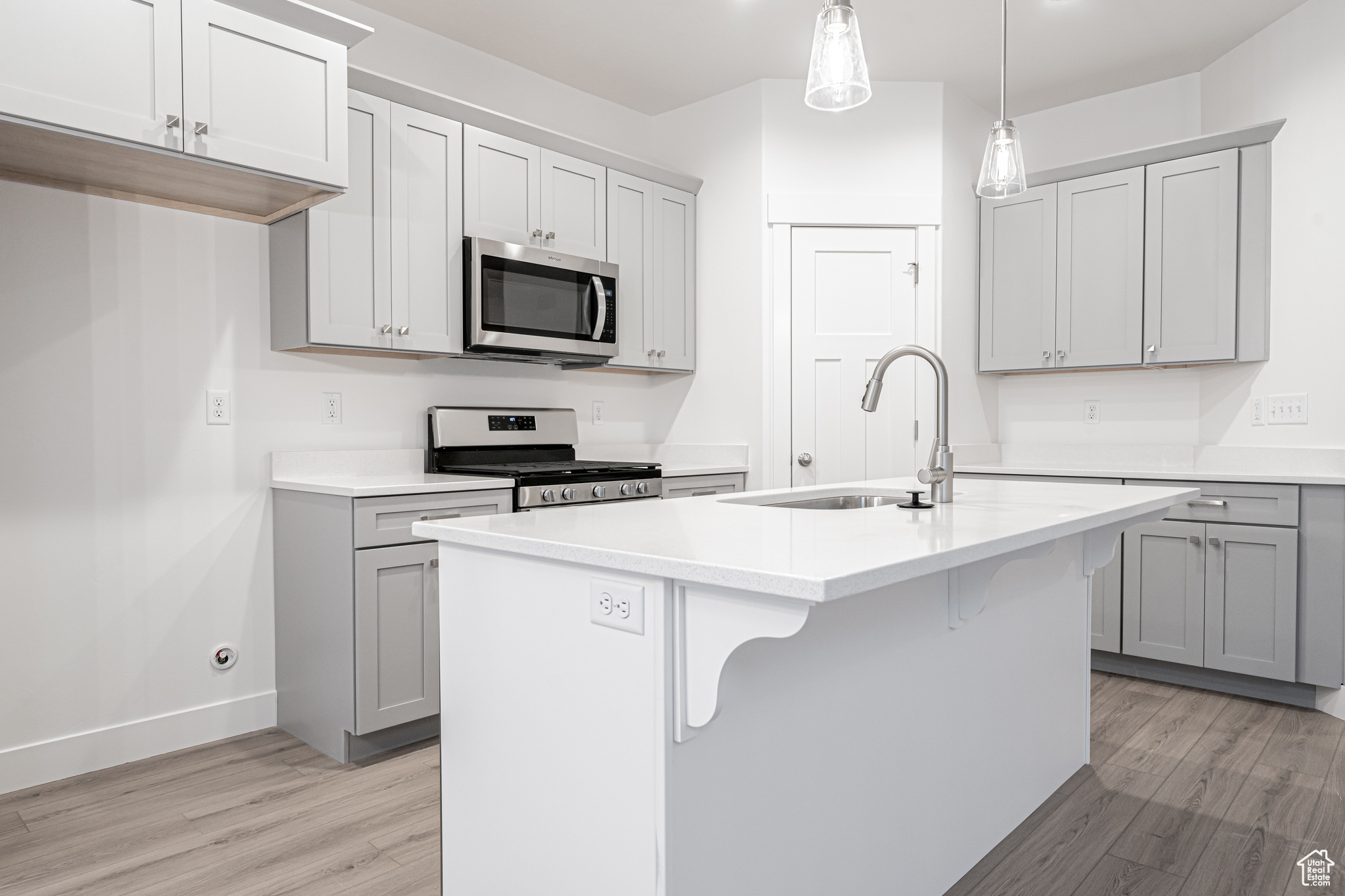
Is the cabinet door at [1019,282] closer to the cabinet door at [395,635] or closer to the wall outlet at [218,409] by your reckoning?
the cabinet door at [395,635]

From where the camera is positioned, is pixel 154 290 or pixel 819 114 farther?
pixel 819 114

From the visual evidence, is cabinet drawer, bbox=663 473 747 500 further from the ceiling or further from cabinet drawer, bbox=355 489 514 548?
the ceiling

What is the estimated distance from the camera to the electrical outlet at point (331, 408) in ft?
9.84

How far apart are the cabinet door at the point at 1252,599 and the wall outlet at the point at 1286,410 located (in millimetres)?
530

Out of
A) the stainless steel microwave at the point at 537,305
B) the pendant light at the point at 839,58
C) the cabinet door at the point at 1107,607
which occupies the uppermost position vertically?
the pendant light at the point at 839,58

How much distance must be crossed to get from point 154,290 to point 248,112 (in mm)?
754

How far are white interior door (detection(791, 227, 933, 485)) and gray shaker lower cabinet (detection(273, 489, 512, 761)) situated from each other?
71.8 inches

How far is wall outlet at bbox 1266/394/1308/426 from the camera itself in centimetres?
324

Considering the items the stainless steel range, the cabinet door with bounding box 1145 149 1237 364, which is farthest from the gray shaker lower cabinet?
the cabinet door with bounding box 1145 149 1237 364

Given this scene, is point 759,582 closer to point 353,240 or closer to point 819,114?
point 353,240

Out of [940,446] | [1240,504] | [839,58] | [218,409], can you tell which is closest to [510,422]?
[218,409]

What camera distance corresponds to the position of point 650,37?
3477 millimetres

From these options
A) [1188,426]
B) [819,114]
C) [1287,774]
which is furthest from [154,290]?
[1188,426]

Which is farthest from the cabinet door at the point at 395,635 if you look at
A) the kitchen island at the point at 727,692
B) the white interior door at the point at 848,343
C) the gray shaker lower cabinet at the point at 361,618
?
the white interior door at the point at 848,343
